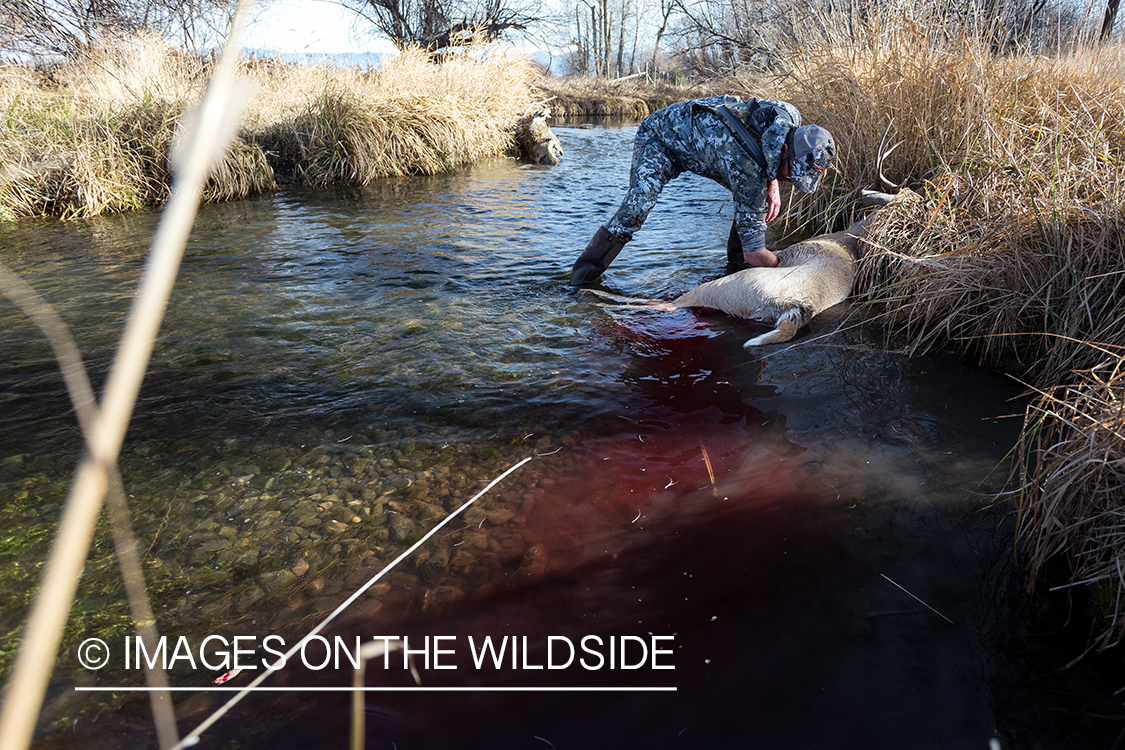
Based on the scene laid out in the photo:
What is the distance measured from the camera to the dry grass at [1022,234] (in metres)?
2.37

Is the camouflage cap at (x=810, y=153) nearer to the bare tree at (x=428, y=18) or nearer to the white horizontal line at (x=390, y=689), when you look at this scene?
the white horizontal line at (x=390, y=689)

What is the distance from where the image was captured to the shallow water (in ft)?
7.05

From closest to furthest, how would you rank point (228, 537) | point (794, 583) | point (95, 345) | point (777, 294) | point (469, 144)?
point (794, 583)
point (228, 537)
point (95, 345)
point (777, 294)
point (469, 144)

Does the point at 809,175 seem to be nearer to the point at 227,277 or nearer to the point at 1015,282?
the point at 1015,282

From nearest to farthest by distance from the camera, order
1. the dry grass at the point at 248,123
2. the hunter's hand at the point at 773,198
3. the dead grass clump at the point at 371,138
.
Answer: the hunter's hand at the point at 773,198, the dry grass at the point at 248,123, the dead grass clump at the point at 371,138

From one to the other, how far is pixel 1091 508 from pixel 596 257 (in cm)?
416

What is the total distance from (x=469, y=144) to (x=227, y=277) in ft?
26.1

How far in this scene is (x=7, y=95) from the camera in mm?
9039

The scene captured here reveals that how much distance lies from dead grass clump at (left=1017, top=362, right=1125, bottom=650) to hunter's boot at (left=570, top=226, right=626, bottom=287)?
12.5ft

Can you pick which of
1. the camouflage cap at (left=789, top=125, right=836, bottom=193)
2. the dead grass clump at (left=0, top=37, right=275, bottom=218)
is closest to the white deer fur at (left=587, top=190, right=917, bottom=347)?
the camouflage cap at (left=789, top=125, right=836, bottom=193)

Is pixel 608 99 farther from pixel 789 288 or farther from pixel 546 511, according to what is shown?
pixel 546 511

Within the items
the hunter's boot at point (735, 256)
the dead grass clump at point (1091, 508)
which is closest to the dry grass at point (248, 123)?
the hunter's boot at point (735, 256)

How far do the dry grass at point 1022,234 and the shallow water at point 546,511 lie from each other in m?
0.34

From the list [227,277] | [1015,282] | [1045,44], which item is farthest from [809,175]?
[227,277]
